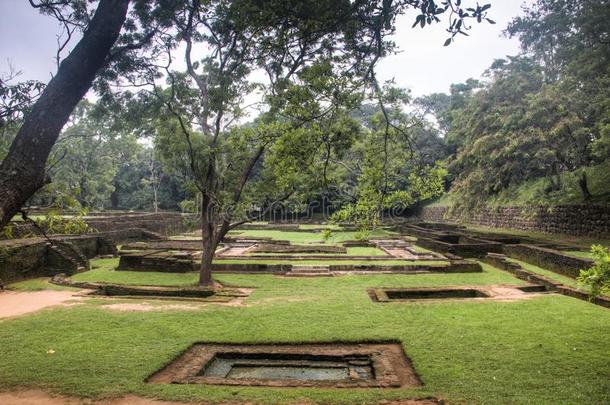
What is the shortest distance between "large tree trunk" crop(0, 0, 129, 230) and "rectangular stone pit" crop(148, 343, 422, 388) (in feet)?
9.98

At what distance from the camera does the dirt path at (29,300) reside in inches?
325

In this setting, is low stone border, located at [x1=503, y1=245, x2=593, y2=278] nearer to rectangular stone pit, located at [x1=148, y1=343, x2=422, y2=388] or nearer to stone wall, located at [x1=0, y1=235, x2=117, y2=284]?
rectangular stone pit, located at [x1=148, y1=343, x2=422, y2=388]

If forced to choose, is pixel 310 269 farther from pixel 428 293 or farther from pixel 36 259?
pixel 36 259

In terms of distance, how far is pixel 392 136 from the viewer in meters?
6.42

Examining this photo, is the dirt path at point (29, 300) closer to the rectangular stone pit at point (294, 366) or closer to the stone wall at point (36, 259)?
the stone wall at point (36, 259)

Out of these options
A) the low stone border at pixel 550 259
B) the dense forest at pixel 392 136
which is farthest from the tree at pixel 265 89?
the low stone border at pixel 550 259

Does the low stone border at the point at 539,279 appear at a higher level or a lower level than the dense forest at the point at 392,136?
lower

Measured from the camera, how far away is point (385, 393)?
4.48 m

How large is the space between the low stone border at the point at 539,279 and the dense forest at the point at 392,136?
367cm

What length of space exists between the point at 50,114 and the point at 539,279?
35.5ft

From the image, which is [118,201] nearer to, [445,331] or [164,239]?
[164,239]

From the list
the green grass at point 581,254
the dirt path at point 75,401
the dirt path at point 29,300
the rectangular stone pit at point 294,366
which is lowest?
the rectangular stone pit at point 294,366

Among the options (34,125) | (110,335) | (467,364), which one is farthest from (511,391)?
(110,335)

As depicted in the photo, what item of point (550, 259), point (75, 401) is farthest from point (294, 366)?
point (550, 259)
